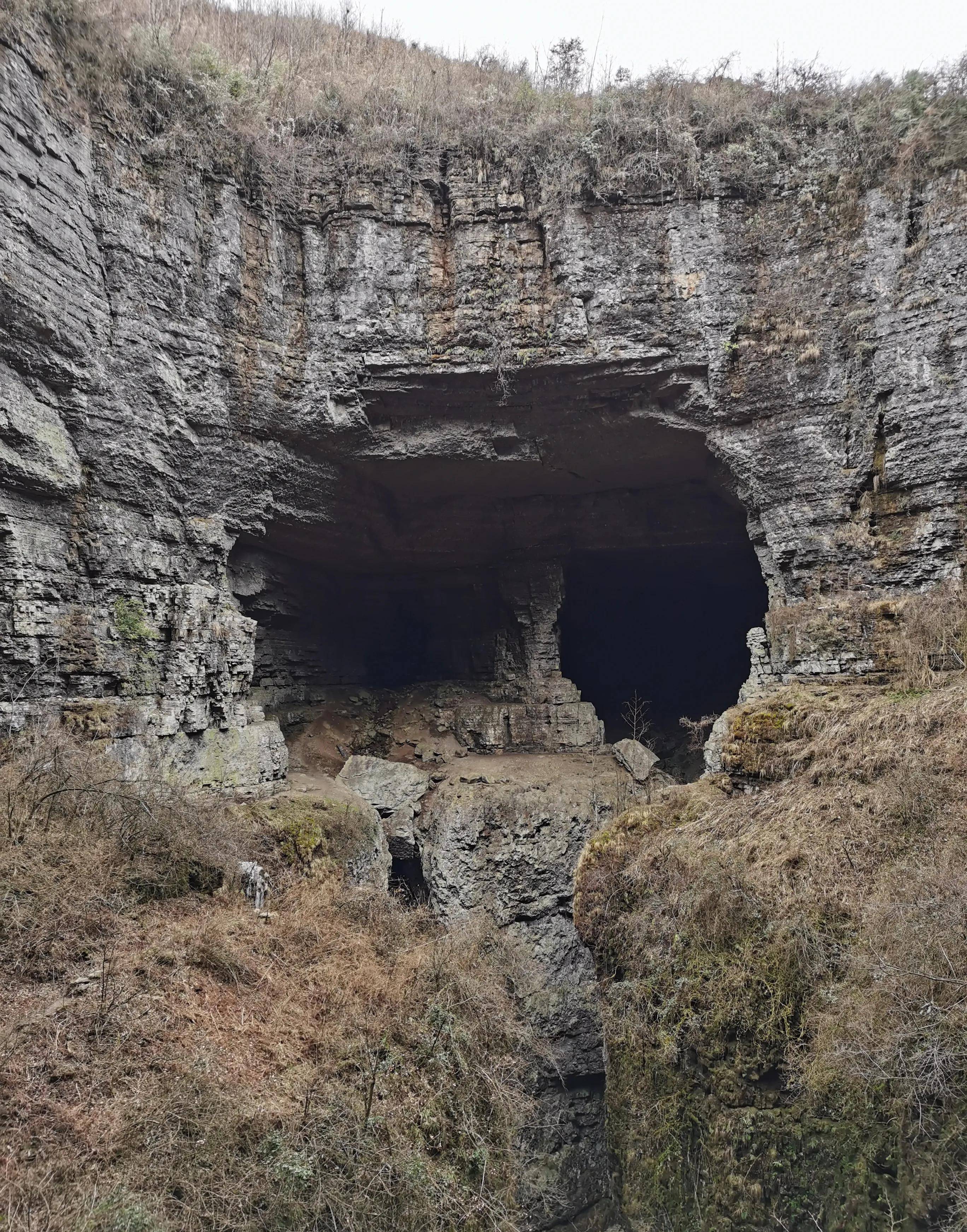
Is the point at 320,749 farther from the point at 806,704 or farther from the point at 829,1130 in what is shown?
the point at 829,1130

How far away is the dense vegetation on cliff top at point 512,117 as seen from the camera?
9.49m

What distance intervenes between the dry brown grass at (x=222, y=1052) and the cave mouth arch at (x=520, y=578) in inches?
249

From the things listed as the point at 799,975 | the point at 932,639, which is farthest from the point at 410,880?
the point at 932,639

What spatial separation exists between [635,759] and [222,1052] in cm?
876

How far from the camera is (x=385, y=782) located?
479 inches

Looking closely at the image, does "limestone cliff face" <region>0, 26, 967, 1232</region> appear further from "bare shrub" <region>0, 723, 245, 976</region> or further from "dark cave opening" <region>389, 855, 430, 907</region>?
"bare shrub" <region>0, 723, 245, 976</region>

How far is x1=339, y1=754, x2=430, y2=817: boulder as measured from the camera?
11.9 metres

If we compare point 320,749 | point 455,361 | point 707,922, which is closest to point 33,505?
point 455,361

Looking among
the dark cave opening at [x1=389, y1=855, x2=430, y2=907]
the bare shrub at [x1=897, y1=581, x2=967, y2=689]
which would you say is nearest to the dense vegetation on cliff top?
the bare shrub at [x1=897, y1=581, x2=967, y2=689]

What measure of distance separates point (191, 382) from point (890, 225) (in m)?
8.88

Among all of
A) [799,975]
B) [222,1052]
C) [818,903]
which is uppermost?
[818,903]

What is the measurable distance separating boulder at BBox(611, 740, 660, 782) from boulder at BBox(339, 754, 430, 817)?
3.12 metres

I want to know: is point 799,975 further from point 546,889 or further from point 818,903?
point 546,889

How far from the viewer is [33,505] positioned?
8.28 m
